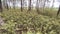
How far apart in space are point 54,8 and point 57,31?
36 cm

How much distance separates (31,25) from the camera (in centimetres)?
197

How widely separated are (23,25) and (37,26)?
221mm

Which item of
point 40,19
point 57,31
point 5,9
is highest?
point 5,9

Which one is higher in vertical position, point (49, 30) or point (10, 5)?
point (10, 5)

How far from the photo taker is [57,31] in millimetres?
1941

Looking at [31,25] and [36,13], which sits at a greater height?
[36,13]

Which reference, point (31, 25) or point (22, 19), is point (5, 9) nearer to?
point (22, 19)

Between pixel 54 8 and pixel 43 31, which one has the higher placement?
pixel 54 8

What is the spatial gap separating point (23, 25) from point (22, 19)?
0.10 metres

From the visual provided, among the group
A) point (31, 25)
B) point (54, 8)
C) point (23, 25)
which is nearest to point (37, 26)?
point (31, 25)

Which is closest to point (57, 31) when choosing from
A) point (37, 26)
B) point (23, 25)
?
point (37, 26)

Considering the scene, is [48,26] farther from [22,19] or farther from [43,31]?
[22,19]

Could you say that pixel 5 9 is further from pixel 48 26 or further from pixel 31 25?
pixel 48 26

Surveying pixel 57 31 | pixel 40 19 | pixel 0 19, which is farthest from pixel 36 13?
pixel 0 19
